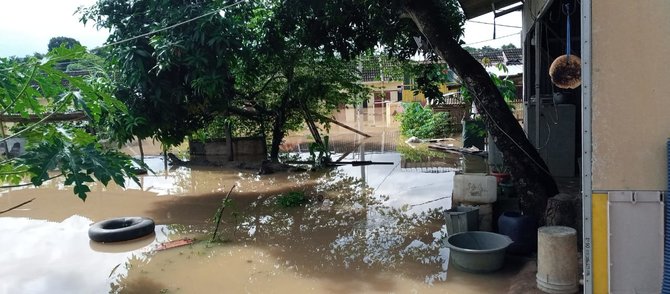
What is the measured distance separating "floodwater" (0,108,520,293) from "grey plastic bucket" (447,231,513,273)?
113 mm

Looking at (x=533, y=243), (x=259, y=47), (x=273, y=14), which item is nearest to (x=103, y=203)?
(x=259, y=47)

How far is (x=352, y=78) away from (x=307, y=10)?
17.8ft

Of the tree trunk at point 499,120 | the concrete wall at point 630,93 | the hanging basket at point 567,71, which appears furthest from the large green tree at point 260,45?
the concrete wall at point 630,93

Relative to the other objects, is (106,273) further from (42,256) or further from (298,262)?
(298,262)

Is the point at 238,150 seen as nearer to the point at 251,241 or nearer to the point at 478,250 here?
the point at 251,241

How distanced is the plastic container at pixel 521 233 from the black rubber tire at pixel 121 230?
5.42 meters

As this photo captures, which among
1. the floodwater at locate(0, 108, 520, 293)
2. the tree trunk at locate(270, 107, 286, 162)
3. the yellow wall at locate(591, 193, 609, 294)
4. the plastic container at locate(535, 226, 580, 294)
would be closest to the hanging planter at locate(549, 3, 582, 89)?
the plastic container at locate(535, 226, 580, 294)

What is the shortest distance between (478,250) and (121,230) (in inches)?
210

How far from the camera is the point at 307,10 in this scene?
9.49 metres

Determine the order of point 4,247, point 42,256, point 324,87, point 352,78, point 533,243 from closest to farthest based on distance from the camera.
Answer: point 533,243 < point 42,256 < point 4,247 < point 324,87 < point 352,78

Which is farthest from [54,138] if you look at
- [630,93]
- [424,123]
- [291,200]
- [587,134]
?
[424,123]

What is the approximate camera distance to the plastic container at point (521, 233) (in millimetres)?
6109

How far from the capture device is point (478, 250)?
220 inches

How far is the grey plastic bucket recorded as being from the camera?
5.66m
